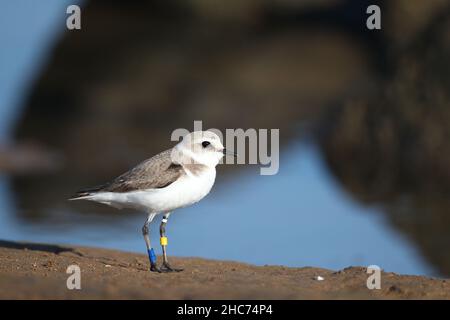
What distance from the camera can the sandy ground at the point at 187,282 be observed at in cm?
751

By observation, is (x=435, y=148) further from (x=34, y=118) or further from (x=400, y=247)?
(x=34, y=118)

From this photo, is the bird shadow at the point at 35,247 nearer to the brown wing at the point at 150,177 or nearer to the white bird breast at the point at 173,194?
the brown wing at the point at 150,177

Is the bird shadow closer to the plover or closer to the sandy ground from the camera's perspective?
the sandy ground

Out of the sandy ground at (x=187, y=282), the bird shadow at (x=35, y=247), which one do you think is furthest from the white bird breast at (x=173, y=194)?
the bird shadow at (x=35, y=247)

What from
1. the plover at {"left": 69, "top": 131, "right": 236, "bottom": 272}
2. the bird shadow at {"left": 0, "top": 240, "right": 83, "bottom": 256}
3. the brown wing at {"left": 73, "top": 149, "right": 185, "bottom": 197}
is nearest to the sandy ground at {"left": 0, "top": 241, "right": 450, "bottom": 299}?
the bird shadow at {"left": 0, "top": 240, "right": 83, "bottom": 256}

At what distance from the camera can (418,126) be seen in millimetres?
17938

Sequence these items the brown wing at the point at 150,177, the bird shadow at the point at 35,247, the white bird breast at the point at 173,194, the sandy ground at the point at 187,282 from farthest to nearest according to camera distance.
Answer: the bird shadow at the point at 35,247 → the brown wing at the point at 150,177 → the white bird breast at the point at 173,194 → the sandy ground at the point at 187,282

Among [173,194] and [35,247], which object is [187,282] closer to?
[173,194]

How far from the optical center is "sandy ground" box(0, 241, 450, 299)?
751 centimetres

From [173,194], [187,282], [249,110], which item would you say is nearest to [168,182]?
[173,194]

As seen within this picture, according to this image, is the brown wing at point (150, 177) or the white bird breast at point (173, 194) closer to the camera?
the white bird breast at point (173, 194)

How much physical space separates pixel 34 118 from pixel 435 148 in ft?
38.2

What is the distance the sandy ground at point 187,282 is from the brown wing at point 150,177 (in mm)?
786

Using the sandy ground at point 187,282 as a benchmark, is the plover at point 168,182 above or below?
above
